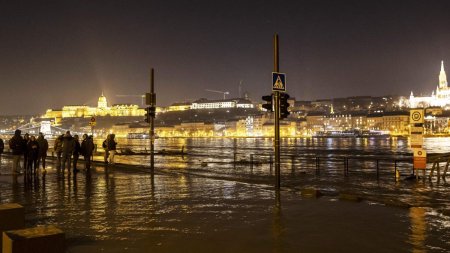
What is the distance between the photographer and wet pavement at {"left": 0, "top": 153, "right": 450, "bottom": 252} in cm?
762

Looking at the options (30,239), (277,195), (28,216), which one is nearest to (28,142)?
(28,216)

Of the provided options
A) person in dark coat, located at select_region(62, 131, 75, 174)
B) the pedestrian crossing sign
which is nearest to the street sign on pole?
the pedestrian crossing sign

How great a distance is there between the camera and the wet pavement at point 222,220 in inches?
300

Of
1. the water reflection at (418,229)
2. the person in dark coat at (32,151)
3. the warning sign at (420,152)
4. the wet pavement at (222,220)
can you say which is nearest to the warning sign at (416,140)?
the warning sign at (420,152)

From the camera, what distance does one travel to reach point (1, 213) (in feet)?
20.9

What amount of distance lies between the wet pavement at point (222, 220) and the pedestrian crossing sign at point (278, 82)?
10.5ft

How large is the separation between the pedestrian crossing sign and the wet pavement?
3.20 metres

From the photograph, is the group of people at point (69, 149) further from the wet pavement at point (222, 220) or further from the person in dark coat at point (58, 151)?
the wet pavement at point (222, 220)

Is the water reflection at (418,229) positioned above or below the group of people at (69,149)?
below

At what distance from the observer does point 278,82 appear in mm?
13930

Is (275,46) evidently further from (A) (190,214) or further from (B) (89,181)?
(B) (89,181)

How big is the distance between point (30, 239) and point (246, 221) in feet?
17.4

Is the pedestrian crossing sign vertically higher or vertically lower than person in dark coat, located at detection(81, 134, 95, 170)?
higher

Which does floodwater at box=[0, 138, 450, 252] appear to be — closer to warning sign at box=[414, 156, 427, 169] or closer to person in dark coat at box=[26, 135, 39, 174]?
warning sign at box=[414, 156, 427, 169]
